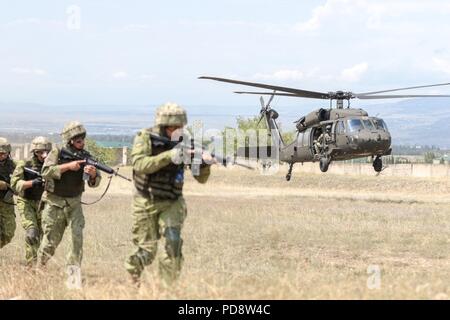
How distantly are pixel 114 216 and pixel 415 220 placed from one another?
7628mm

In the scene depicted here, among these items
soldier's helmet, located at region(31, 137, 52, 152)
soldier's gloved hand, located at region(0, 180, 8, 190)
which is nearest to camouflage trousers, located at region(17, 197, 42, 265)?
soldier's gloved hand, located at region(0, 180, 8, 190)

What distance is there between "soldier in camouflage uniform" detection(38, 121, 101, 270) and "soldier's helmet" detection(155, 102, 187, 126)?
2.12 m

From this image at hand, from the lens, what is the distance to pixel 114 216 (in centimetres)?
1917

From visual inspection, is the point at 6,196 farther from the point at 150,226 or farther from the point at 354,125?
the point at 354,125

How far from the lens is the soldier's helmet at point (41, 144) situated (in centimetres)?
984

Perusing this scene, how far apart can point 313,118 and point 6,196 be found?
15.1 metres

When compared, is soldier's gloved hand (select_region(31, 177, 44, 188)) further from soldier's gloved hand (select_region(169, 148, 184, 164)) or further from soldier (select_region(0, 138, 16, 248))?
soldier's gloved hand (select_region(169, 148, 184, 164))

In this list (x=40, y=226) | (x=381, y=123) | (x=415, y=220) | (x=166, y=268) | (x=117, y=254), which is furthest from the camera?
(x=381, y=123)

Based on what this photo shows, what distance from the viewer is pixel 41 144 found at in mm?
9844

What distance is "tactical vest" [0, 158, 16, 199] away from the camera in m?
10.4

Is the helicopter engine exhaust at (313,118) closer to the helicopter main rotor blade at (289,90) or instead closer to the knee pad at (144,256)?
the helicopter main rotor blade at (289,90)

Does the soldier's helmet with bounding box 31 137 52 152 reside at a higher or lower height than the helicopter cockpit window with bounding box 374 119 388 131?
lower
